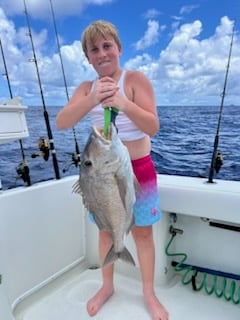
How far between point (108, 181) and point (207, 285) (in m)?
1.12

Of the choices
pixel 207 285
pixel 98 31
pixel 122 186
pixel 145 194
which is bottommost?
pixel 207 285

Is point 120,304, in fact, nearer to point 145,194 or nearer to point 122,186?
point 145,194

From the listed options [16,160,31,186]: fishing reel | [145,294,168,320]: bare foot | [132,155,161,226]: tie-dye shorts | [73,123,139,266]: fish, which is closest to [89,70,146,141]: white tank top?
[132,155,161,226]: tie-dye shorts

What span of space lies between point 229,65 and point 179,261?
1.44 m

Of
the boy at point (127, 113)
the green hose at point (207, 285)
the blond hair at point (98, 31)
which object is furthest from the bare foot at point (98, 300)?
the blond hair at point (98, 31)

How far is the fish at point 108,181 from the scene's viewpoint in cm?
106

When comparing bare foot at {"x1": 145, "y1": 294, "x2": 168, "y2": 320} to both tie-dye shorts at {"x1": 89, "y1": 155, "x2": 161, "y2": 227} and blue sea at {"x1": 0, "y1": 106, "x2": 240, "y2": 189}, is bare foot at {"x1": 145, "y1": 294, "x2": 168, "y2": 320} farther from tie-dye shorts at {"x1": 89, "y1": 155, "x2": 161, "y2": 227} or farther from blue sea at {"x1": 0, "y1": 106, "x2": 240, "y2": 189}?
blue sea at {"x1": 0, "y1": 106, "x2": 240, "y2": 189}

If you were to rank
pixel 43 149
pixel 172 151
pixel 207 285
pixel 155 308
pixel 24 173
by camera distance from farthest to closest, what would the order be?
pixel 172 151, pixel 43 149, pixel 24 173, pixel 207 285, pixel 155 308

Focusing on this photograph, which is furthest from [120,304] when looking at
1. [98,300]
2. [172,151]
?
[172,151]

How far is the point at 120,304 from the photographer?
1.67 m

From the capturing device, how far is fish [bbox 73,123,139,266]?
106cm

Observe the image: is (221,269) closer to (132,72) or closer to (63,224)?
(63,224)

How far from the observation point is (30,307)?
5.55 ft

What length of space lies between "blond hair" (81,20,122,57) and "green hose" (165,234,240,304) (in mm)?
1181
